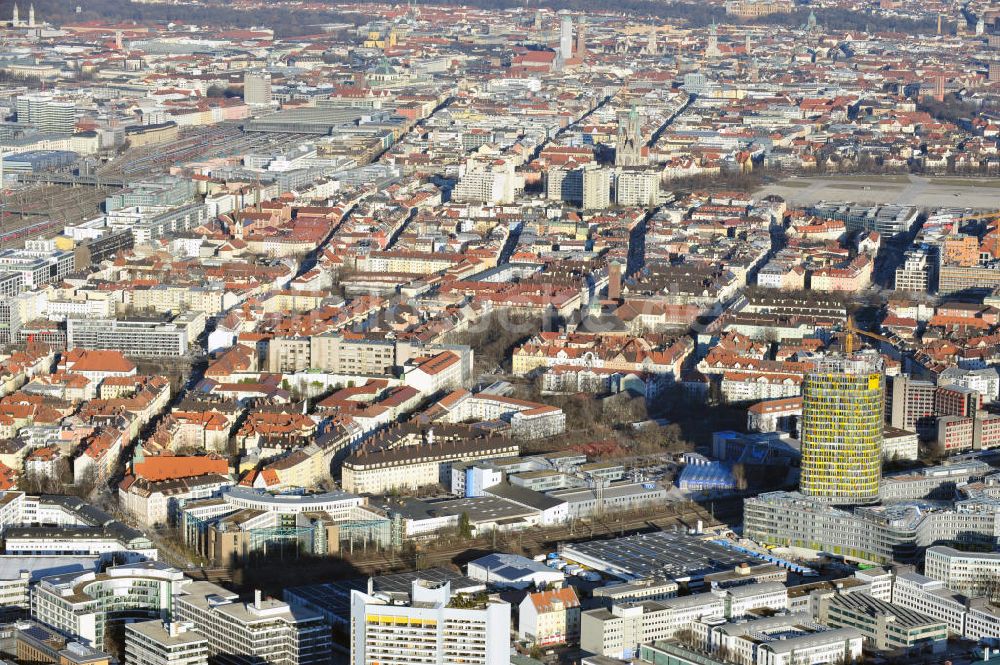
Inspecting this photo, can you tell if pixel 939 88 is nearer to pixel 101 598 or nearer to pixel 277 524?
pixel 277 524

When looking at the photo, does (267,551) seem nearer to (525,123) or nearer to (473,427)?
(473,427)

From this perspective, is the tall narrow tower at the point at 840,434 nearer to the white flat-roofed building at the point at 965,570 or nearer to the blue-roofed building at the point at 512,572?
the white flat-roofed building at the point at 965,570

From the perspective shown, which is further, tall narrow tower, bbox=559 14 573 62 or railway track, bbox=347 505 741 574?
tall narrow tower, bbox=559 14 573 62

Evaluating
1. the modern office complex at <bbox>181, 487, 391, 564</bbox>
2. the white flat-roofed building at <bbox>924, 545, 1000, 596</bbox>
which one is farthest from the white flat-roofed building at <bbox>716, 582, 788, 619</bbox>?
the modern office complex at <bbox>181, 487, 391, 564</bbox>

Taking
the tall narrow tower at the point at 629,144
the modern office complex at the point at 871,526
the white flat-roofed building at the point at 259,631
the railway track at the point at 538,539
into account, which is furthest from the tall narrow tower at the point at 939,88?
the white flat-roofed building at the point at 259,631

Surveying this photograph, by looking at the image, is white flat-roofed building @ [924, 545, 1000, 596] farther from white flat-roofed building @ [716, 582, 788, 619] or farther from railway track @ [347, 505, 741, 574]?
railway track @ [347, 505, 741, 574]

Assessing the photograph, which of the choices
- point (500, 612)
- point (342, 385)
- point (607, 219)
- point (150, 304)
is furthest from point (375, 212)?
point (500, 612)

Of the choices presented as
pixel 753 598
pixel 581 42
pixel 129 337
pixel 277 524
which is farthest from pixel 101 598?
pixel 581 42
